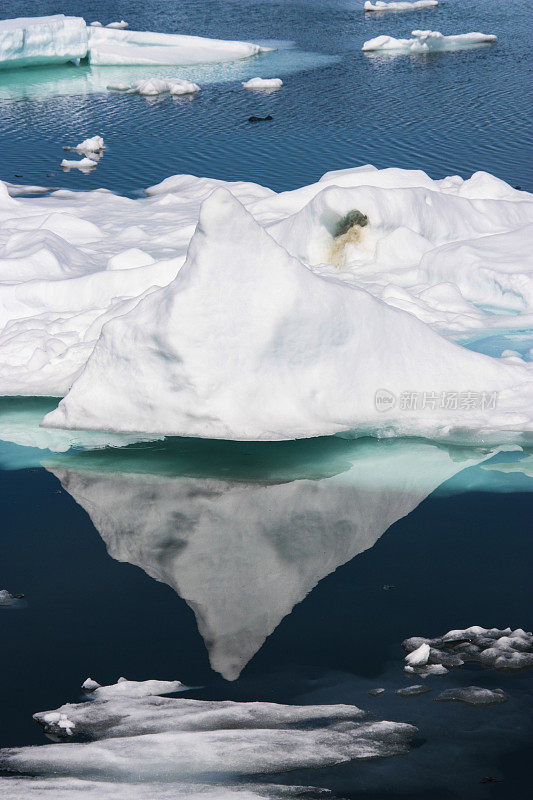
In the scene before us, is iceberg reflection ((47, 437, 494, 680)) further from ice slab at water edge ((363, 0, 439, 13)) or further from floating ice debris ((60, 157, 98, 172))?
ice slab at water edge ((363, 0, 439, 13))

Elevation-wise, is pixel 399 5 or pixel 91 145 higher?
pixel 399 5

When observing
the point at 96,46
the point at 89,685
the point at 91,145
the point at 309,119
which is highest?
the point at 96,46

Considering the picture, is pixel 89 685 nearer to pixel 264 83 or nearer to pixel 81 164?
pixel 81 164

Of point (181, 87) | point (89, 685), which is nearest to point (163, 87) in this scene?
point (181, 87)

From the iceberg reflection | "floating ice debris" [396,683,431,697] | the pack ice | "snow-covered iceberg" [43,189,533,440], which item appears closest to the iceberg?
the pack ice

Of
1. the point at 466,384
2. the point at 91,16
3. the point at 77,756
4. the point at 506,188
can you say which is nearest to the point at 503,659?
Answer: the point at 77,756

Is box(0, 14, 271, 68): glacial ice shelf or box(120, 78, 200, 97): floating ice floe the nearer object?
box(120, 78, 200, 97): floating ice floe

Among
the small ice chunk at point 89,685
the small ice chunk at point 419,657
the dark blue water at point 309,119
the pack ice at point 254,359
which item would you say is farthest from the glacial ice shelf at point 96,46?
the small ice chunk at point 419,657
